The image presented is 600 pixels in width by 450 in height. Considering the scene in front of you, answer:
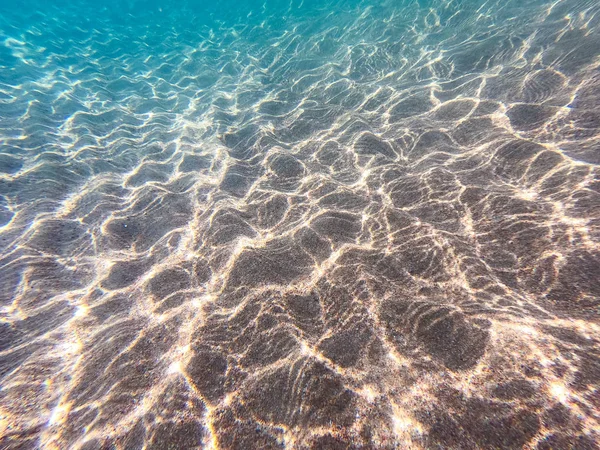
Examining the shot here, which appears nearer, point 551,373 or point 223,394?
point 551,373

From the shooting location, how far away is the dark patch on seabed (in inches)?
77.9

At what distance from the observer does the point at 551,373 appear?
1.82 metres

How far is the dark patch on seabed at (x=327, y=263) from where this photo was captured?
1.98 metres

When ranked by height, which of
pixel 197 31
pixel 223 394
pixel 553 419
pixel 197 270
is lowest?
pixel 553 419

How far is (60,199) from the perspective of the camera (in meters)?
5.22

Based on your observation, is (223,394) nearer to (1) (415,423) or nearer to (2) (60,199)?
(1) (415,423)

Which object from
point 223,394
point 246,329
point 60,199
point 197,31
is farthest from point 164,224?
point 197,31

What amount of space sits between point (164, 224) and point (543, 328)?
5.17 meters

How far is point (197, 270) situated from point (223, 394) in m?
1.81

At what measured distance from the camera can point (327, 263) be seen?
332 centimetres

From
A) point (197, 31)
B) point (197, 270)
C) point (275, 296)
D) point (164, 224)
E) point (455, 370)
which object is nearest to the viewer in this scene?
point (455, 370)

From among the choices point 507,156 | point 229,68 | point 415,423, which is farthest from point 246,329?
point 229,68

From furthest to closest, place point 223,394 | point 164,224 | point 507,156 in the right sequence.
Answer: point 164,224, point 507,156, point 223,394

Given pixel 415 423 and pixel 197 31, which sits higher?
pixel 197 31
